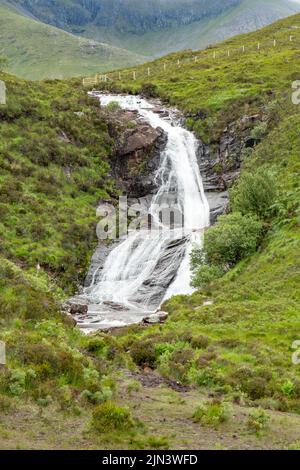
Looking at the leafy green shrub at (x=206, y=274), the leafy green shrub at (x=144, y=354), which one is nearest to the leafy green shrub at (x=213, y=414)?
the leafy green shrub at (x=144, y=354)

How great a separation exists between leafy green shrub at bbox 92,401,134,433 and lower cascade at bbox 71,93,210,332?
17.9 m

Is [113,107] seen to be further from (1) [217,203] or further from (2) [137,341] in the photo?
(2) [137,341]

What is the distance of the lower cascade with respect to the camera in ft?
131

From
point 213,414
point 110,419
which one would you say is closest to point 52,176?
point 213,414

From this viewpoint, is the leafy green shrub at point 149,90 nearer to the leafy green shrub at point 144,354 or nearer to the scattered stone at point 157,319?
the scattered stone at point 157,319

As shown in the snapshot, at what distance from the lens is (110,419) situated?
13695 millimetres

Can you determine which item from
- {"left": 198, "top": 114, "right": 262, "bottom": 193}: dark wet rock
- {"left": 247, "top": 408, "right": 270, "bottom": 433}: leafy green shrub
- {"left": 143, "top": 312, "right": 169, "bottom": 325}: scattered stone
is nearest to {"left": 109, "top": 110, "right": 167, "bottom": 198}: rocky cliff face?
{"left": 198, "top": 114, "right": 262, "bottom": 193}: dark wet rock

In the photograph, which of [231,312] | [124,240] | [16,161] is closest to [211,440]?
[231,312]

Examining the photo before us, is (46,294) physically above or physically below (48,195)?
below

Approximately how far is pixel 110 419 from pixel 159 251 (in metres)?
34.1

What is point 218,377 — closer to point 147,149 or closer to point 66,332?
point 66,332

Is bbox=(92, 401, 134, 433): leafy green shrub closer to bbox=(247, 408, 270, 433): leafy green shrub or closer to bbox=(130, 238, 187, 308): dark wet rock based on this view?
bbox=(247, 408, 270, 433): leafy green shrub
